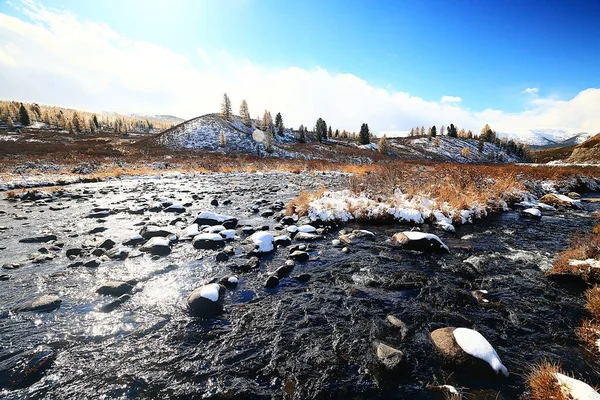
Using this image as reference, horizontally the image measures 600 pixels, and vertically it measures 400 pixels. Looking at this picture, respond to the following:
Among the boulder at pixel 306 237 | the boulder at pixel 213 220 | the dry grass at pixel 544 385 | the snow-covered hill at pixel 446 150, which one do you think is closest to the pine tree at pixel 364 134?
the snow-covered hill at pixel 446 150

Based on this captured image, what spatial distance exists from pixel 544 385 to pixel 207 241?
29.3ft

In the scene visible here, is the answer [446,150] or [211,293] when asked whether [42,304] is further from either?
[446,150]

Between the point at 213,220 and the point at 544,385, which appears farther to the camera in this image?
the point at 213,220

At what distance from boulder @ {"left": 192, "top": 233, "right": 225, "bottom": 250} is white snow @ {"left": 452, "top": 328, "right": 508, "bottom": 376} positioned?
760cm

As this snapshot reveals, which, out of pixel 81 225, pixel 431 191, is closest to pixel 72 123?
pixel 81 225

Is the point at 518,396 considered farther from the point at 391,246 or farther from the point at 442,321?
the point at 391,246

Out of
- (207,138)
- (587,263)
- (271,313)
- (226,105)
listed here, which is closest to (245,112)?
(226,105)

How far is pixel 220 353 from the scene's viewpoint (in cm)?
467

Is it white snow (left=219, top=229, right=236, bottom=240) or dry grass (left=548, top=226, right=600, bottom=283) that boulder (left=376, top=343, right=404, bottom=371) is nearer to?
dry grass (left=548, top=226, right=600, bottom=283)

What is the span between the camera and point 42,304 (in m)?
5.85

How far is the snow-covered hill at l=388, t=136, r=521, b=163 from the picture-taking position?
358 feet

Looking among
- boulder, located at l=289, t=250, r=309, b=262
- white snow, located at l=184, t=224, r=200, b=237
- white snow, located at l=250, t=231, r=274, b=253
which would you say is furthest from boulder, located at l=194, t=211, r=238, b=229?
boulder, located at l=289, t=250, r=309, b=262

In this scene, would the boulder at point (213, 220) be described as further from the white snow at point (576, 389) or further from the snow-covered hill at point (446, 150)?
the snow-covered hill at point (446, 150)

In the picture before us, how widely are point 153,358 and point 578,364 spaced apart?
7.04 meters
